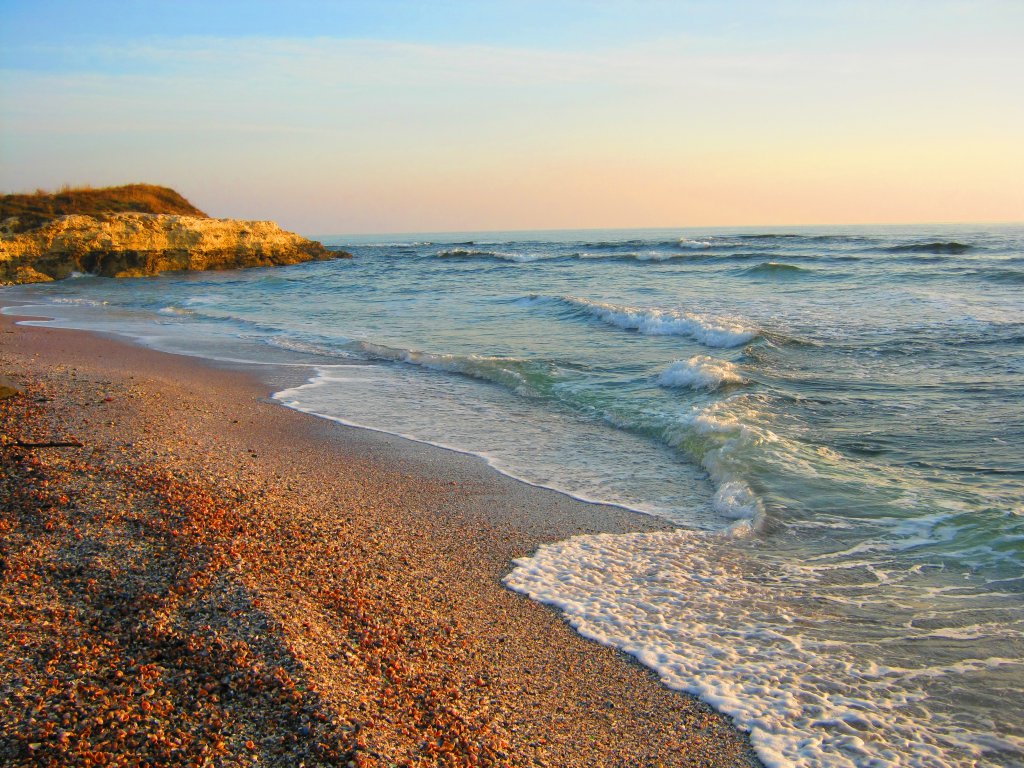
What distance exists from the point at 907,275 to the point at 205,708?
27.6m

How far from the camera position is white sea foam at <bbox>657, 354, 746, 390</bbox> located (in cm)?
969

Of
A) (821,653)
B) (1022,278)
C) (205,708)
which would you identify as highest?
(1022,278)

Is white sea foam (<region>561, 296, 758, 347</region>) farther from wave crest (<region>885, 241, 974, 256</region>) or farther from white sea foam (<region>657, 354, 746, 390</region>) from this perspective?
wave crest (<region>885, 241, 974, 256</region>)

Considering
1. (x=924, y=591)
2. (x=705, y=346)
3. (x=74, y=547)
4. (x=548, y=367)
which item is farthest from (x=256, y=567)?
(x=705, y=346)

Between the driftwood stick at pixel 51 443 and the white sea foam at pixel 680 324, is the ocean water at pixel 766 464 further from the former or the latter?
the driftwood stick at pixel 51 443

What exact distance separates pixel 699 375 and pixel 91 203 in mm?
36590

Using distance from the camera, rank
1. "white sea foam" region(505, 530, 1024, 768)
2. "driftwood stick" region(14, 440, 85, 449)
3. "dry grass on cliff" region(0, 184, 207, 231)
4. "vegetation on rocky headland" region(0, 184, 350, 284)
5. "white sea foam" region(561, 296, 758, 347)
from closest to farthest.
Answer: "white sea foam" region(505, 530, 1024, 768)
"driftwood stick" region(14, 440, 85, 449)
"white sea foam" region(561, 296, 758, 347)
"vegetation on rocky headland" region(0, 184, 350, 284)
"dry grass on cliff" region(0, 184, 207, 231)

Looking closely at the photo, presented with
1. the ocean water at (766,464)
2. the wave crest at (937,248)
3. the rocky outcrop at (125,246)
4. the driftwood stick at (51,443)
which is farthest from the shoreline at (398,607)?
the wave crest at (937,248)

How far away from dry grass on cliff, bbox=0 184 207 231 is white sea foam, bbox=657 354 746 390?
30178 millimetres

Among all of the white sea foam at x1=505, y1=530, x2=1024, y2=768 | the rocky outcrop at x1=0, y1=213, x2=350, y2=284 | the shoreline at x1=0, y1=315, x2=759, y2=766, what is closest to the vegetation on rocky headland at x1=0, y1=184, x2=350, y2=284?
the rocky outcrop at x1=0, y1=213, x2=350, y2=284

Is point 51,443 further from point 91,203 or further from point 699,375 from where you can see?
point 91,203

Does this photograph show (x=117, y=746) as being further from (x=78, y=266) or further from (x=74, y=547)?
(x=78, y=266)

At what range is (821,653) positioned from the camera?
11.7 feet

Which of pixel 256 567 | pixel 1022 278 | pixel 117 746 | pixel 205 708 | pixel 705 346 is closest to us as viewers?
pixel 117 746
